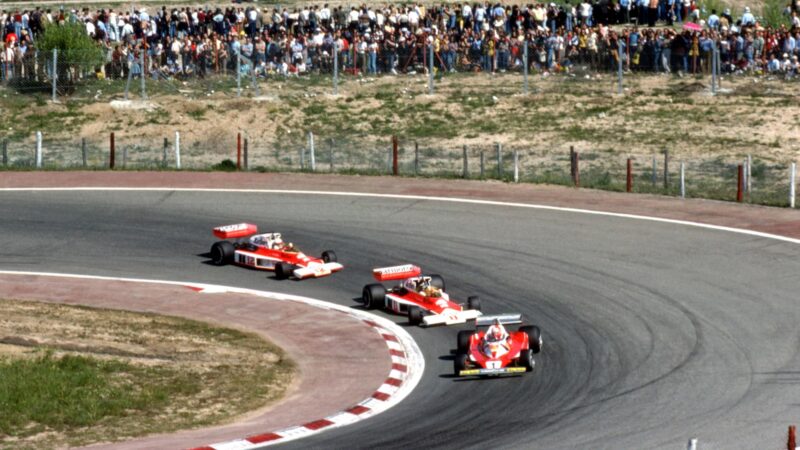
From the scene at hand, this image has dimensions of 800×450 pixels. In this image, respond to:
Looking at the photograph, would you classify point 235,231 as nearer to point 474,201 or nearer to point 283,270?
point 283,270

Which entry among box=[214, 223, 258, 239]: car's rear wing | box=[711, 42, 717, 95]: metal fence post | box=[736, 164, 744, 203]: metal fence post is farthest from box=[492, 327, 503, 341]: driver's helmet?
box=[711, 42, 717, 95]: metal fence post

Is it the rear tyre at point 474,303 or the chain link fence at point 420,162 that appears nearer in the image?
Answer: the rear tyre at point 474,303

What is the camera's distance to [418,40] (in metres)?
60.7

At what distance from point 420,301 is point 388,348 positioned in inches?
93.9

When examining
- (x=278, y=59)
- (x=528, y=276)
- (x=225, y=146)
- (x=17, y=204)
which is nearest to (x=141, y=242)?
(x=17, y=204)

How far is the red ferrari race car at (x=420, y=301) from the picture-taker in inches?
1256

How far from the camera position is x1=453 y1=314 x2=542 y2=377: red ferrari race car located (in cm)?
2781

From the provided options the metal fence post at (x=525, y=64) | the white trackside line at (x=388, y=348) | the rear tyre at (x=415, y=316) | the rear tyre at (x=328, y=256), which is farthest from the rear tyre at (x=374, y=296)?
the metal fence post at (x=525, y=64)

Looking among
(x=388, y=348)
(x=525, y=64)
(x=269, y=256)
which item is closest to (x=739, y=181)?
(x=269, y=256)

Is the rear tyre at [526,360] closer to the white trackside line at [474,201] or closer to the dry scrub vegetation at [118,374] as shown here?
the dry scrub vegetation at [118,374]

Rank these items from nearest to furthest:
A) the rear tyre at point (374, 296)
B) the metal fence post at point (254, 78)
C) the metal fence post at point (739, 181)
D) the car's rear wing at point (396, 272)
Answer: the rear tyre at point (374, 296)
the car's rear wing at point (396, 272)
the metal fence post at point (739, 181)
the metal fence post at point (254, 78)

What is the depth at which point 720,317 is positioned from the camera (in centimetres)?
3145

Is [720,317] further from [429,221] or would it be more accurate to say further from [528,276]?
[429,221]

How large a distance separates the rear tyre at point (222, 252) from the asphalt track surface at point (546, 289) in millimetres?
437
